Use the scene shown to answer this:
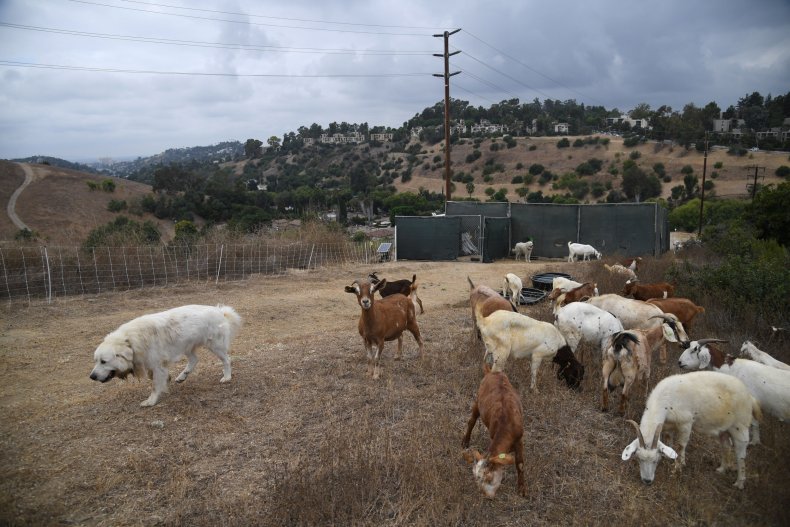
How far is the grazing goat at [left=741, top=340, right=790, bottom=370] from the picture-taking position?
6.11 m

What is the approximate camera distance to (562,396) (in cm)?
634

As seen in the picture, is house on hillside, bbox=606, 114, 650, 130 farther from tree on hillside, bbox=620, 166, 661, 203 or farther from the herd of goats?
the herd of goats

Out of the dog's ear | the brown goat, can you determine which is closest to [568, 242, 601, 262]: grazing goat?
the brown goat

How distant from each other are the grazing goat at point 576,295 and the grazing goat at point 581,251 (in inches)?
406

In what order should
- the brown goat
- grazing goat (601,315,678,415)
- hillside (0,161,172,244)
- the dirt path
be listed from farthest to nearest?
hillside (0,161,172,244)
the dirt path
the brown goat
grazing goat (601,315,678,415)

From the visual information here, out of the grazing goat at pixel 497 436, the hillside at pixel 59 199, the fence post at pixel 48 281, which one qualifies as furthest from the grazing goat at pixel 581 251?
the hillside at pixel 59 199

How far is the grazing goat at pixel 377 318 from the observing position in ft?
23.4

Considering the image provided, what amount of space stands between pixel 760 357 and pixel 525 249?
1449 centimetres

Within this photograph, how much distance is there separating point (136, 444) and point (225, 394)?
4.75ft

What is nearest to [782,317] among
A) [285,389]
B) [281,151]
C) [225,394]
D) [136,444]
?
[285,389]

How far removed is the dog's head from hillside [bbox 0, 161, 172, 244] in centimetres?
3044

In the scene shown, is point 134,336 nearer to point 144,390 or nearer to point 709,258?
point 144,390

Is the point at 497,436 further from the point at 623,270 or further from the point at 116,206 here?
the point at 116,206

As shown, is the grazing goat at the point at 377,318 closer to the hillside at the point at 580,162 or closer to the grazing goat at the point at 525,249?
the grazing goat at the point at 525,249
